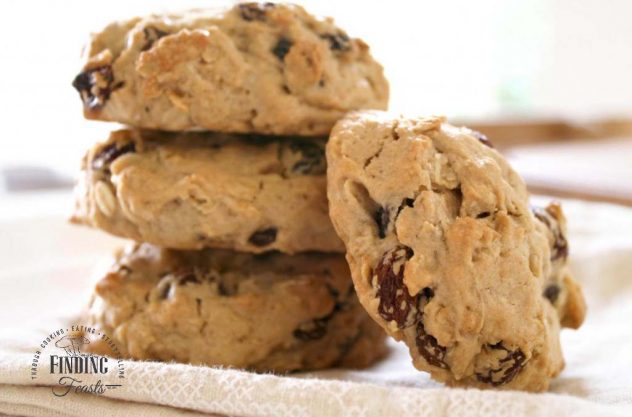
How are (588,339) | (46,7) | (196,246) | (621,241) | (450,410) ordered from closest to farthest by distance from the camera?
1. (450,410)
2. (196,246)
3. (588,339)
4. (621,241)
5. (46,7)

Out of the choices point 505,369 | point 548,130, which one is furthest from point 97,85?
point 548,130

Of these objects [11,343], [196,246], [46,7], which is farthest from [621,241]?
[46,7]

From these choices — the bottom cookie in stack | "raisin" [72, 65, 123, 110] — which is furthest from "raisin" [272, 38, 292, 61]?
the bottom cookie in stack

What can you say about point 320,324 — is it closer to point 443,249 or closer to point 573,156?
point 443,249

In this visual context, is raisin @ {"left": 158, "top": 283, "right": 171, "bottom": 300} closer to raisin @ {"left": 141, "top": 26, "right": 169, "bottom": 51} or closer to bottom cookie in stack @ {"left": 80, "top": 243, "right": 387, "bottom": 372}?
bottom cookie in stack @ {"left": 80, "top": 243, "right": 387, "bottom": 372}

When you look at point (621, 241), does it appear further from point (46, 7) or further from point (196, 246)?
point (46, 7)

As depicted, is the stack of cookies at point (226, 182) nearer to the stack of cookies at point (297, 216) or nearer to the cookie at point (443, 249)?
the stack of cookies at point (297, 216)

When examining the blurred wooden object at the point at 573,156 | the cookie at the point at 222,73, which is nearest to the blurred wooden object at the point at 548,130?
the blurred wooden object at the point at 573,156
